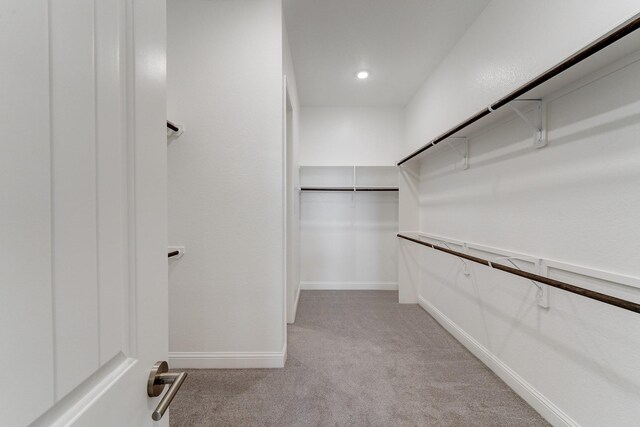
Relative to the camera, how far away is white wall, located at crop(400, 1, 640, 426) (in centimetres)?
114

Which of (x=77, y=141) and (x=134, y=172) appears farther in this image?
(x=134, y=172)

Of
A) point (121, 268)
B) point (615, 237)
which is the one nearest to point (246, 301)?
point (121, 268)

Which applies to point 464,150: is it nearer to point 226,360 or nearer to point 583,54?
point 583,54

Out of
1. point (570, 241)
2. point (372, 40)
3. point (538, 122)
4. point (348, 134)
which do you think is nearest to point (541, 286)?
point (570, 241)

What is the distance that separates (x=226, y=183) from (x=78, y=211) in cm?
163

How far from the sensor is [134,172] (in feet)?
1.59

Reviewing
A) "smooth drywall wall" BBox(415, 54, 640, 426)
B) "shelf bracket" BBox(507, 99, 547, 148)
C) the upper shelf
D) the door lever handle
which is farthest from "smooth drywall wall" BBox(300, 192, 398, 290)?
the door lever handle

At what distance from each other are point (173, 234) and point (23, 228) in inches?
71.2

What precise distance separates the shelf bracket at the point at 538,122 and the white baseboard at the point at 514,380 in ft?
4.55

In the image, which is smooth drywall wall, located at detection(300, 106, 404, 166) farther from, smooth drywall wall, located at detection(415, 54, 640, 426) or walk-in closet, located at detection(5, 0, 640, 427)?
smooth drywall wall, located at detection(415, 54, 640, 426)

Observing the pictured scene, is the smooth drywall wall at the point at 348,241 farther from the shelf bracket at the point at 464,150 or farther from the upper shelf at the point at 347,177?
the shelf bracket at the point at 464,150

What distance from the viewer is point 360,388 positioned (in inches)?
68.1

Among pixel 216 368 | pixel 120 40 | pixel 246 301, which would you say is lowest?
pixel 216 368

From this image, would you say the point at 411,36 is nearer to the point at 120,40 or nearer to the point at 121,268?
the point at 120,40
